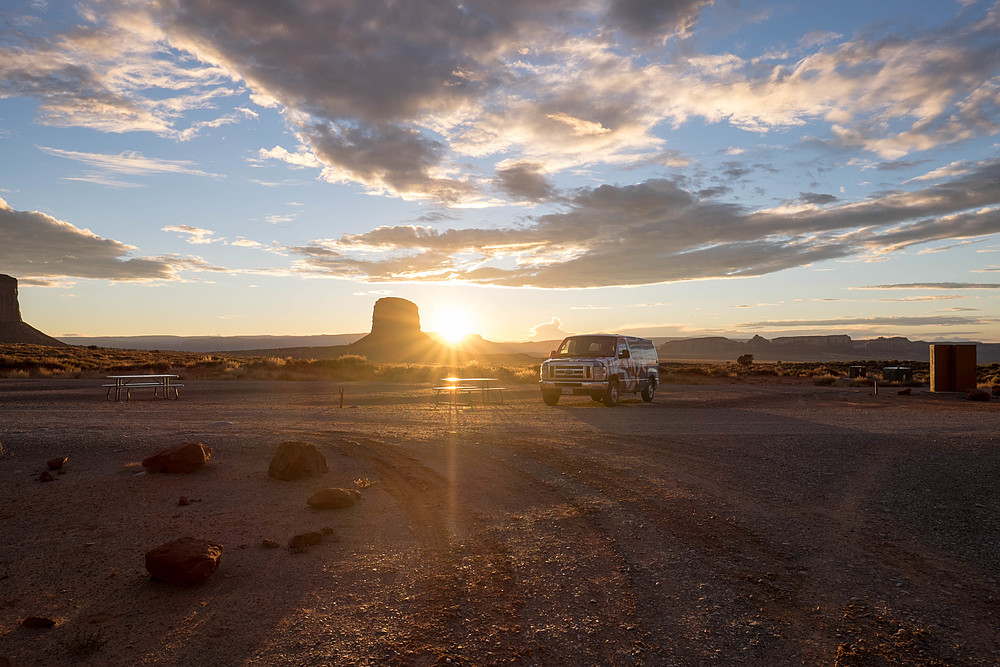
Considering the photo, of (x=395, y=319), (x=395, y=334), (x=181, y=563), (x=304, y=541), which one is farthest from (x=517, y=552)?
(x=395, y=319)

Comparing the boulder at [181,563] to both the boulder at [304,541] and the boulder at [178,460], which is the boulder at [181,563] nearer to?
the boulder at [304,541]

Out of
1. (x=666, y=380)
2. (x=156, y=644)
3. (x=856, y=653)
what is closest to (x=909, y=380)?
(x=666, y=380)

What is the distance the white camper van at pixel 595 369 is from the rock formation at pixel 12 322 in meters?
102

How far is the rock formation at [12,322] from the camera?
9556cm

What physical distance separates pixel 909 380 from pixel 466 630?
4340cm

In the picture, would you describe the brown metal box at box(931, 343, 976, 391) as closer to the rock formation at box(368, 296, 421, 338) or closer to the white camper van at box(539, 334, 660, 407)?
the white camper van at box(539, 334, 660, 407)

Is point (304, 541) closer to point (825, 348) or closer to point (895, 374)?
point (895, 374)

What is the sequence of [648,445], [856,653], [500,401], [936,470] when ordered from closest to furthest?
[856,653]
[936,470]
[648,445]
[500,401]

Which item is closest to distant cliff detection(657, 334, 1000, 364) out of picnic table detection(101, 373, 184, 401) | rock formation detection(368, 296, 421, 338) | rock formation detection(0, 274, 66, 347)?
rock formation detection(368, 296, 421, 338)

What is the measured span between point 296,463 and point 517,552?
12.7 feet

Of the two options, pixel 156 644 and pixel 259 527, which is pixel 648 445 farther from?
pixel 156 644

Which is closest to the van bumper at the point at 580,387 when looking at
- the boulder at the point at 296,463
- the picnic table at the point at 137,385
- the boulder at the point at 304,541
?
the boulder at the point at 296,463

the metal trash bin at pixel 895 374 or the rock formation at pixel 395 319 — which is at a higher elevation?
the rock formation at pixel 395 319

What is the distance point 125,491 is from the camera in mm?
7477
